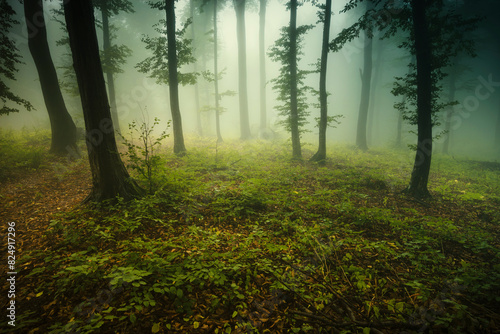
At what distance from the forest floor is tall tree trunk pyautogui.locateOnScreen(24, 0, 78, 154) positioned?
358 cm

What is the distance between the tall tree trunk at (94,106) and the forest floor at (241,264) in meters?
0.55

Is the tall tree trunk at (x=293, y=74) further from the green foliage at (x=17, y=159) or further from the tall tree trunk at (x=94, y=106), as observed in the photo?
the green foliage at (x=17, y=159)

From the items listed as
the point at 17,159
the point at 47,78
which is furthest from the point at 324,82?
the point at 17,159

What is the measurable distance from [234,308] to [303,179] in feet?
21.1

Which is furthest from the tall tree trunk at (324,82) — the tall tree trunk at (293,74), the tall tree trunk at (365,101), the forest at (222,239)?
the tall tree trunk at (365,101)

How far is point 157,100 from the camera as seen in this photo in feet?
124

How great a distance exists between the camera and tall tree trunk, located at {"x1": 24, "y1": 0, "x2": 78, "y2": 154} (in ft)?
29.4

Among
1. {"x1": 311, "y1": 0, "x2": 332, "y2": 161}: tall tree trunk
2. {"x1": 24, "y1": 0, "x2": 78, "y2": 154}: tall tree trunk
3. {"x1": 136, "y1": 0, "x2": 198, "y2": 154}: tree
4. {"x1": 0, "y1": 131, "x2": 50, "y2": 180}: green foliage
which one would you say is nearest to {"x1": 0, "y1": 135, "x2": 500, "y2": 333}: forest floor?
{"x1": 0, "y1": 131, "x2": 50, "y2": 180}: green foliage

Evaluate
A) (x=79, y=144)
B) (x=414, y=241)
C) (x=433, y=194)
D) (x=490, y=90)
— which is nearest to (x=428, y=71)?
(x=433, y=194)

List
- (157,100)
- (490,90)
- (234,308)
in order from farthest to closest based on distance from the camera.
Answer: (157,100)
(490,90)
(234,308)

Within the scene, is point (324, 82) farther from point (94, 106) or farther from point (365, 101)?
point (365, 101)

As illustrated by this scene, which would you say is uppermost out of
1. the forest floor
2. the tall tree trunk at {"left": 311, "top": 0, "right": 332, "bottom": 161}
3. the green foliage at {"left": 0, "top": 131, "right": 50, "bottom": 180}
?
the tall tree trunk at {"left": 311, "top": 0, "right": 332, "bottom": 161}

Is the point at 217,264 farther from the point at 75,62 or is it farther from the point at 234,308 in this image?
the point at 75,62

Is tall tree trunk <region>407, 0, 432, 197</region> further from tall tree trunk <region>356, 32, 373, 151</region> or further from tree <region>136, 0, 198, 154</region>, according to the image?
tall tree trunk <region>356, 32, 373, 151</region>
